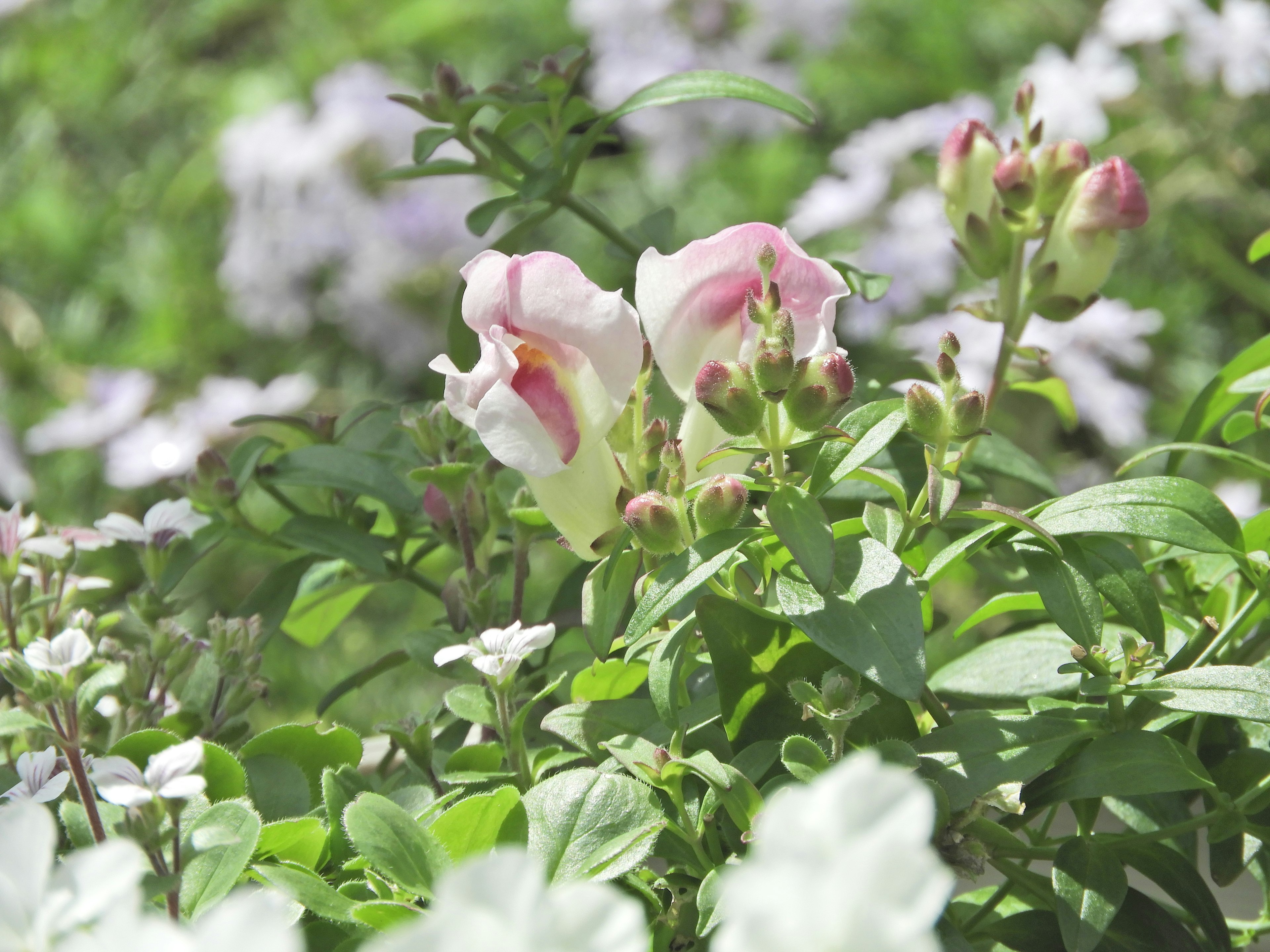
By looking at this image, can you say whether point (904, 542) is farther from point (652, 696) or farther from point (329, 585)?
point (329, 585)

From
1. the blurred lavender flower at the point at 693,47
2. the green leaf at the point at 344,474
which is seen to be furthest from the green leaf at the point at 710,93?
the blurred lavender flower at the point at 693,47

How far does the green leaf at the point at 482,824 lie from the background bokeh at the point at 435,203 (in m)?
0.75

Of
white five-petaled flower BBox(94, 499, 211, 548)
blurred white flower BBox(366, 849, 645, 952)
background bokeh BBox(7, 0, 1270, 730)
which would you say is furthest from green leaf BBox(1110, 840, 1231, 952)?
background bokeh BBox(7, 0, 1270, 730)

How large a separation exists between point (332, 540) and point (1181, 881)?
1.03 ft

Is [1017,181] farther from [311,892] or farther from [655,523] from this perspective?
[311,892]

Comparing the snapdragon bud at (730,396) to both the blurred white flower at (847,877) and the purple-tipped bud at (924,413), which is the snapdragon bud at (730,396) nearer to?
the purple-tipped bud at (924,413)

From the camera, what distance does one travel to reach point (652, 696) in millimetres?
316

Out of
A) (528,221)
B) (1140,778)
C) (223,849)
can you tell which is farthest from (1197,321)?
(223,849)

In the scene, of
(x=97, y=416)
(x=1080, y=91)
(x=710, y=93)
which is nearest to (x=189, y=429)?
(x=97, y=416)

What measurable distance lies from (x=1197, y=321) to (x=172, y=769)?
5.02 ft

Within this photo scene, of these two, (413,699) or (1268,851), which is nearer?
(1268,851)

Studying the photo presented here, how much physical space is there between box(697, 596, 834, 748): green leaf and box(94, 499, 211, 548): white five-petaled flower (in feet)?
0.73

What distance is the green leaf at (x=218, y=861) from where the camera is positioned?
0.29 metres

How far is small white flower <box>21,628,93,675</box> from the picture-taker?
305 mm
